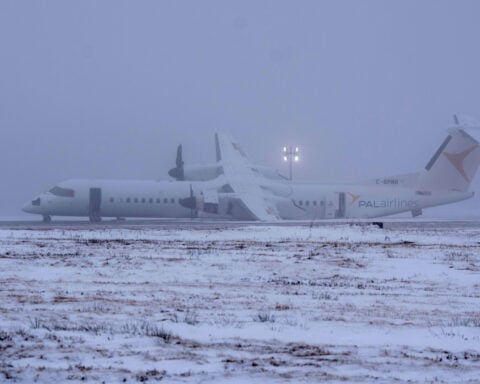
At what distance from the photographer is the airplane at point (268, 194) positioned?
46.1m

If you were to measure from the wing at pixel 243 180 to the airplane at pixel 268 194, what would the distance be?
10 centimetres

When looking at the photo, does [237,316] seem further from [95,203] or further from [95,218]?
[95,218]

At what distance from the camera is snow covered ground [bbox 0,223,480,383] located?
6762 millimetres

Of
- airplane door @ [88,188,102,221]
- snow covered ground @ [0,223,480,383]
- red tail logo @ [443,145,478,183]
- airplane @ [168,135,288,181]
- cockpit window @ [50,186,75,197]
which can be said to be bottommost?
snow covered ground @ [0,223,480,383]

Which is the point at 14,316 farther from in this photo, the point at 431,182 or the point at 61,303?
the point at 431,182

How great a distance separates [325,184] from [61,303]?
4002 cm

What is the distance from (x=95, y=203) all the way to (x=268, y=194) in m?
12.1

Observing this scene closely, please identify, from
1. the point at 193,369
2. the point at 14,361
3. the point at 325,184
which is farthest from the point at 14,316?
the point at 325,184

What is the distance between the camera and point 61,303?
10562 mm

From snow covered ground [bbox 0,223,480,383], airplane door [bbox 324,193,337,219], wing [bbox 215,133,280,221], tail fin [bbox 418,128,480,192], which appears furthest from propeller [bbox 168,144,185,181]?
snow covered ground [bbox 0,223,480,383]

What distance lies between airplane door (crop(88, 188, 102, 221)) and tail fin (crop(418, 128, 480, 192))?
23.1 m

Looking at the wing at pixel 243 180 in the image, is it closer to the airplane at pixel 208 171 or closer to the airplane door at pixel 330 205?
the airplane at pixel 208 171

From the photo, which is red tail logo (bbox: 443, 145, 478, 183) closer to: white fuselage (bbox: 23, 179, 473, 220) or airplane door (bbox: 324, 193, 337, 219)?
white fuselage (bbox: 23, 179, 473, 220)

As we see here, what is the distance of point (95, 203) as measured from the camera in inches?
1821
